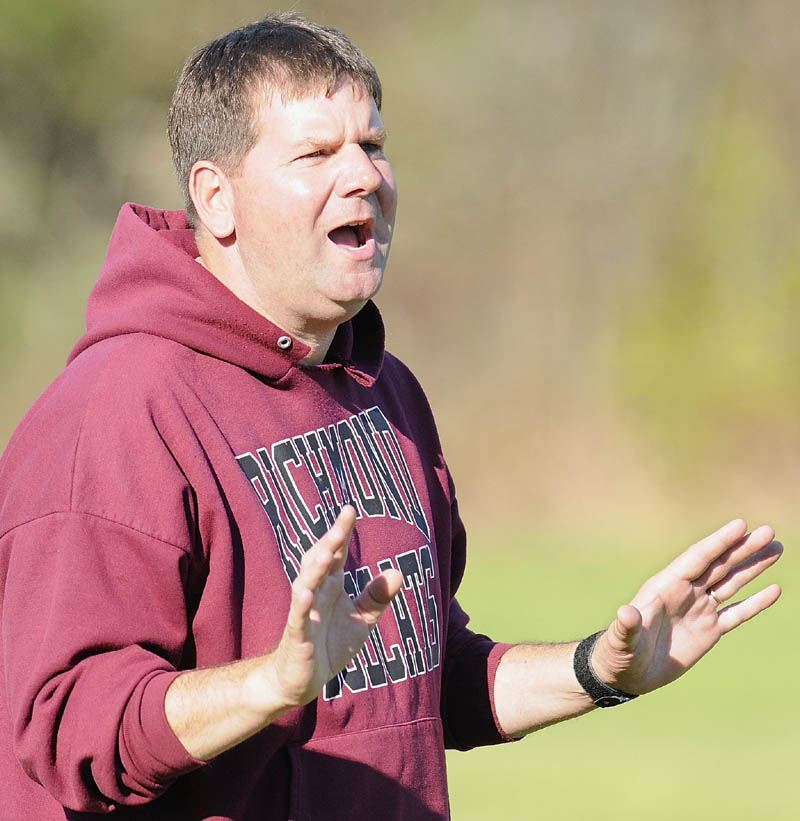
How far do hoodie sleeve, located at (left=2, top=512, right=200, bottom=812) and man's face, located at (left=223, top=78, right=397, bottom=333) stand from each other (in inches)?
23.0

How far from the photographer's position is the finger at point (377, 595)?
1892 mm

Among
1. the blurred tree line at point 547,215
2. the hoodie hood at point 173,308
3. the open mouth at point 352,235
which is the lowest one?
the hoodie hood at point 173,308

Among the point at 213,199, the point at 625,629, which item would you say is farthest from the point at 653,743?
the point at 213,199

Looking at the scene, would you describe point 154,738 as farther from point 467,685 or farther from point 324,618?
point 467,685

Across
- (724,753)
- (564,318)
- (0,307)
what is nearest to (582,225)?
(564,318)

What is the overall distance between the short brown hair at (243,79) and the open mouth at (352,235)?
0.21 meters

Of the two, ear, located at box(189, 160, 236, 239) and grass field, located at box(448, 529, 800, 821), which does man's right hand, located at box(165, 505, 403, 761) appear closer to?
ear, located at box(189, 160, 236, 239)

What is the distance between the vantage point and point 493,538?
46.3 ft

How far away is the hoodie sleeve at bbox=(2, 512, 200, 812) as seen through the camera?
1.90 m

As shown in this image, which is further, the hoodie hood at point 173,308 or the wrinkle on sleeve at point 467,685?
the wrinkle on sleeve at point 467,685

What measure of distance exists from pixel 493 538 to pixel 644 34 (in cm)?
711

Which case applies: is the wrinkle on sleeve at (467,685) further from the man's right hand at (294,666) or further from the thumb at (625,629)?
the man's right hand at (294,666)

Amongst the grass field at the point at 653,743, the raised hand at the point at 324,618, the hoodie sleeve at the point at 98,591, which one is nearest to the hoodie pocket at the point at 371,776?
the hoodie sleeve at the point at 98,591

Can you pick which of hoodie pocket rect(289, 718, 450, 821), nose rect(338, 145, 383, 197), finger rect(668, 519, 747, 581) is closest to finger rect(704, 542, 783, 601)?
finger rect(668, 519, 747, 581)
